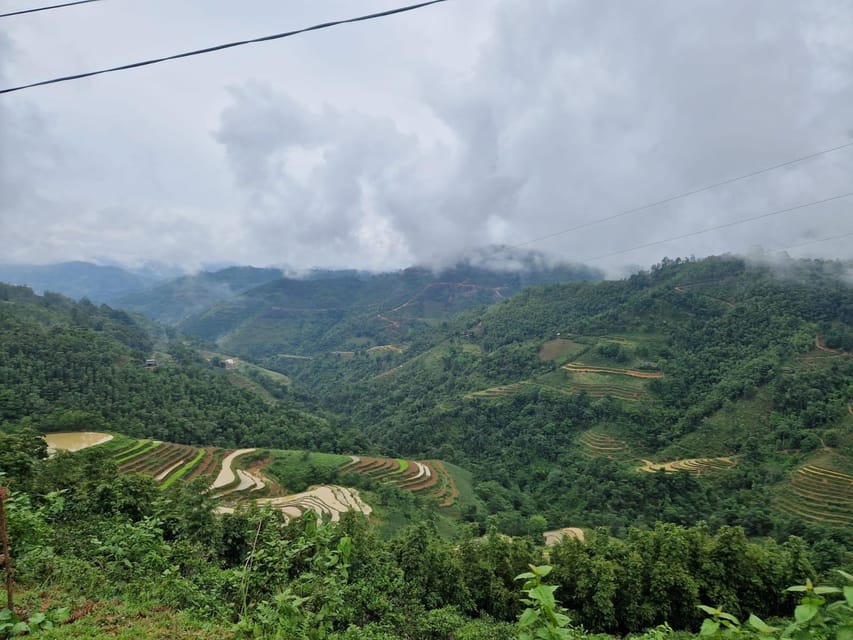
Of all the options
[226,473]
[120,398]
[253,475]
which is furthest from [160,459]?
[120,398]

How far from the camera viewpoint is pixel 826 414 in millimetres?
42531

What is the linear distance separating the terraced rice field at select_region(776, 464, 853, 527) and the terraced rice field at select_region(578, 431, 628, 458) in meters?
16.9

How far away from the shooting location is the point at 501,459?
5547 cm

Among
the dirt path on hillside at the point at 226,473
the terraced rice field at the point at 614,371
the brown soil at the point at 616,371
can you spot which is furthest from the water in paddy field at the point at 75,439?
the brown soil at the point at 616,371

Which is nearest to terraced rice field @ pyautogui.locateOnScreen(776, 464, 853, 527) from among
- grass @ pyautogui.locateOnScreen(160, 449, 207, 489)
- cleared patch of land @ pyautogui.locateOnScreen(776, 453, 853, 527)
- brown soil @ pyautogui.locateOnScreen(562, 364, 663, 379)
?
cleared patch of land @ pyautogui.locateOnScreen(776, 453, 853, 527)

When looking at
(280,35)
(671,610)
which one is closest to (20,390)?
(280,35)

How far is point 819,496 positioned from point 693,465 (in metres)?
11.3

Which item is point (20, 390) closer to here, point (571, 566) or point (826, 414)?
point (571, 566)

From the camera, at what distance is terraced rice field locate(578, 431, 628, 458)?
50781mm

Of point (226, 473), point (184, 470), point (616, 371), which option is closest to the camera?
point (184, 470)

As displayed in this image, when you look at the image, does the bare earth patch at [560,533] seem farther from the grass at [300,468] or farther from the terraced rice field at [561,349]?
the terraced rice field at [561,349]

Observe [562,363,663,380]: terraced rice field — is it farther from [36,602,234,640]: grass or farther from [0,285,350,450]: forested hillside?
[36,602,234,640]: grass

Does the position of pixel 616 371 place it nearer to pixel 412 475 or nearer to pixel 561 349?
pixel 561 349

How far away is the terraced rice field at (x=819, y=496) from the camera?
104ft
